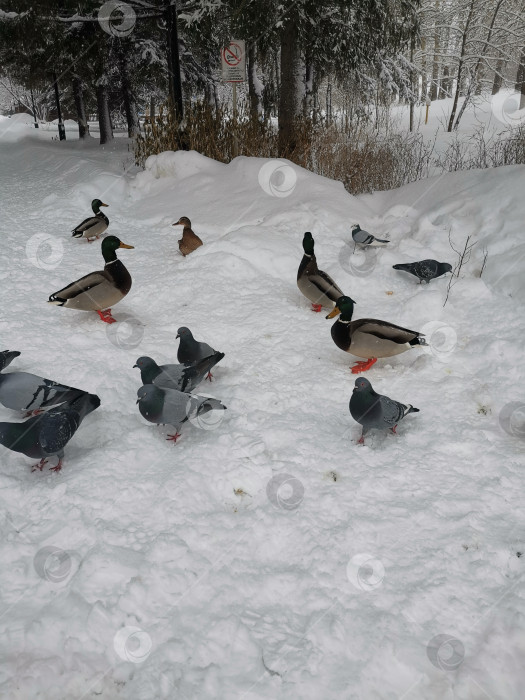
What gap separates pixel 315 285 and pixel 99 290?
2.19 metres

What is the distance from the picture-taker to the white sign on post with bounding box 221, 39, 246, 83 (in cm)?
868

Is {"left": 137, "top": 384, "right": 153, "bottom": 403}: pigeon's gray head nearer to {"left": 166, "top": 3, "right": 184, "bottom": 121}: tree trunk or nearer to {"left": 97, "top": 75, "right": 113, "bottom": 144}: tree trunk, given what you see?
{"left": 166, "top": 3, "right": 184, "bottom": 121}: tree trunk

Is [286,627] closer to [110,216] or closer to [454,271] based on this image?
[454,271]

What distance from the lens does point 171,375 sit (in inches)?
140

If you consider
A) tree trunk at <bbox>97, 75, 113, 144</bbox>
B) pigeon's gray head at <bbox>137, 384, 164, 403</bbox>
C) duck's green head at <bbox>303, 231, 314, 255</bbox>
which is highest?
duck's green head at <bbox>303, 231, 314, 255</bbox>

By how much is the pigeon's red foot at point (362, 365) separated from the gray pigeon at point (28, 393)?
224cm

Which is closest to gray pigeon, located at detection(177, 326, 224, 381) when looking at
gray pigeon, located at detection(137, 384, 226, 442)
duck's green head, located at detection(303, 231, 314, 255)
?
gray pigeon, located at detection(137, 384, 226, 442)

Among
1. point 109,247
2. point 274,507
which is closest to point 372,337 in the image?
point 274,507

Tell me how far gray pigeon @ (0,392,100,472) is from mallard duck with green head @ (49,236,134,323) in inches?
73.6

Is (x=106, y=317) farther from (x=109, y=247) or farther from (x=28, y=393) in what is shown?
(x=28, y=393)

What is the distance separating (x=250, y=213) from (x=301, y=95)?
13.8 ft

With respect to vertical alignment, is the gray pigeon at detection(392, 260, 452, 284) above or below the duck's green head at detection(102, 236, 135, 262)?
below

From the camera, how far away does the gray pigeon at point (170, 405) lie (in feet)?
10.3

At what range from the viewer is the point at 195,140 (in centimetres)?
1012
